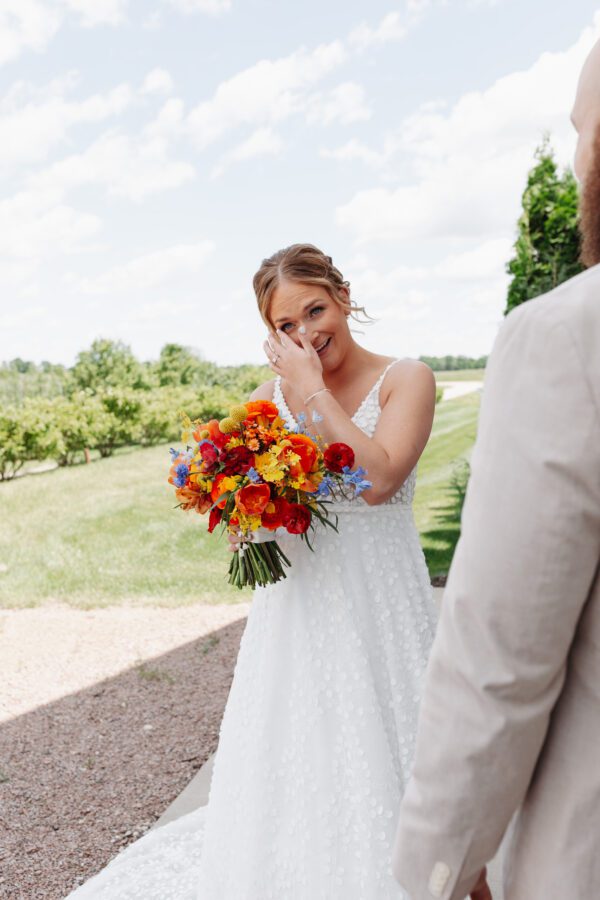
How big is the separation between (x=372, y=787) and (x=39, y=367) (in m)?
27.2

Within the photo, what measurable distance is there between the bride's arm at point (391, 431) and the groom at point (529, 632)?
124cm

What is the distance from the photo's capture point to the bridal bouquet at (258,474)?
207 cm

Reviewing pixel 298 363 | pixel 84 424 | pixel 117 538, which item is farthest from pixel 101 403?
pixel 298 363

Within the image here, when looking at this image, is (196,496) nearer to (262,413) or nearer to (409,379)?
(262,413)

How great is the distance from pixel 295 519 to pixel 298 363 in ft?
1.63

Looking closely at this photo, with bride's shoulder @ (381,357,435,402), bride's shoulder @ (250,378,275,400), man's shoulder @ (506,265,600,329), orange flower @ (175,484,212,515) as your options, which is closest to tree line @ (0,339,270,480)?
bride's shoulder @ (250,378,275,400)

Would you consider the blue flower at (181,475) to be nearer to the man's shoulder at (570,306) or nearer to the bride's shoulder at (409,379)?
the bride's shoulder at (409,379)

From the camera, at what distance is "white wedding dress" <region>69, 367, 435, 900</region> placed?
7.38 ft

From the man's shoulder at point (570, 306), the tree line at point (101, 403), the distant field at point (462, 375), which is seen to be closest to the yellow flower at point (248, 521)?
the man's shoulder at point (570, 306)

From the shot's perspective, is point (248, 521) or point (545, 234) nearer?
point (248, 521)

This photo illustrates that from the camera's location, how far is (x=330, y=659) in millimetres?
2312

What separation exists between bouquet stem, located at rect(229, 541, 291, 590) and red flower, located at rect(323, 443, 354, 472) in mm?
325

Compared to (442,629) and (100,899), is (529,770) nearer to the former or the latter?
(442,629)

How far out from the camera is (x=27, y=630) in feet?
23.4
